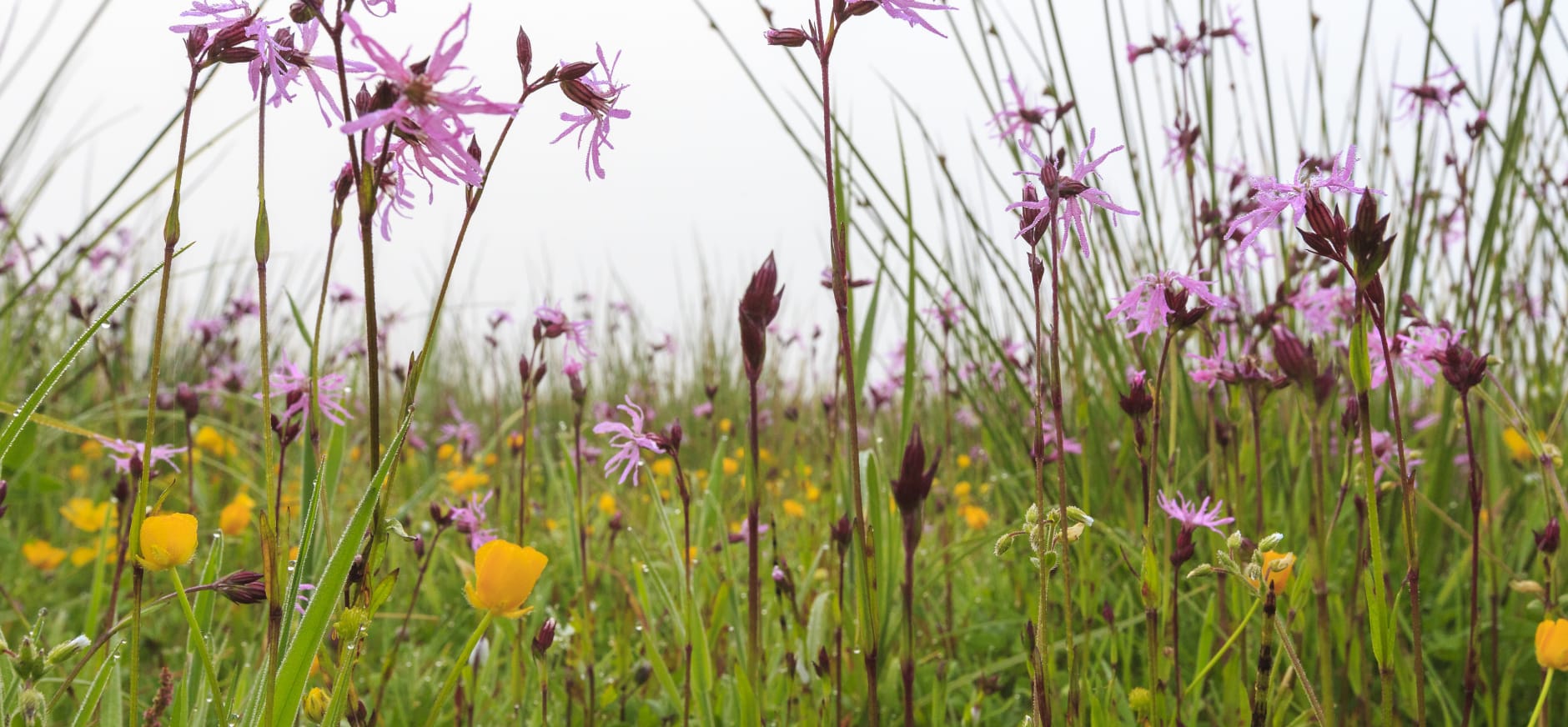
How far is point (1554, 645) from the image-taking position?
3.37 ft

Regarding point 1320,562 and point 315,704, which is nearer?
point 315,704

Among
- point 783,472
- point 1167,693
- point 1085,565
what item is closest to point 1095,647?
point 1167,693

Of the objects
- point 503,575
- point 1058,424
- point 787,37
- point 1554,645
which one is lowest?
point 1554,645

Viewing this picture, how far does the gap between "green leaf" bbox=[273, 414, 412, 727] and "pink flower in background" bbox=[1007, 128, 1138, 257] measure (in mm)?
549

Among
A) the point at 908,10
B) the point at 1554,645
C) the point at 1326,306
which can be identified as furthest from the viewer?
the point at 1326,306

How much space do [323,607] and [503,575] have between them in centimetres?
15

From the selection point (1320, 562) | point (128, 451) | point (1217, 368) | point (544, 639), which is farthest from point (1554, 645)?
point (128, 451)

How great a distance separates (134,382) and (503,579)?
5.18 metres

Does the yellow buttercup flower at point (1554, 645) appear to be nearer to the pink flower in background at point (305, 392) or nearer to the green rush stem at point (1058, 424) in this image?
the green rush stem at point (1058, 424)

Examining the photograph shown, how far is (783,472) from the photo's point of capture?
4.18 meters

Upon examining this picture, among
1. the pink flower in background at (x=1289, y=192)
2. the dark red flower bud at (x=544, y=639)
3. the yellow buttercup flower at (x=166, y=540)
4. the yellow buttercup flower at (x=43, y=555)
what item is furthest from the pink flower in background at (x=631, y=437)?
the yellow buttercup flower at (x=43, y=555)

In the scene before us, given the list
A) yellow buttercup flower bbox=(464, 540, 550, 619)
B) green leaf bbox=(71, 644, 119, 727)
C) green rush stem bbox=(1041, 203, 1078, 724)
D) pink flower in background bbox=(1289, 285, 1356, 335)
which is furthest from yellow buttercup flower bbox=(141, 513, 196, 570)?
pink flower in background bbox=(1289, 285, 1356, 335)

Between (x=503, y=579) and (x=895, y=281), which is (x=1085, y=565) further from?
(x=503, y=579)

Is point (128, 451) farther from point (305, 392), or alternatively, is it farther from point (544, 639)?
point (544, 639)
